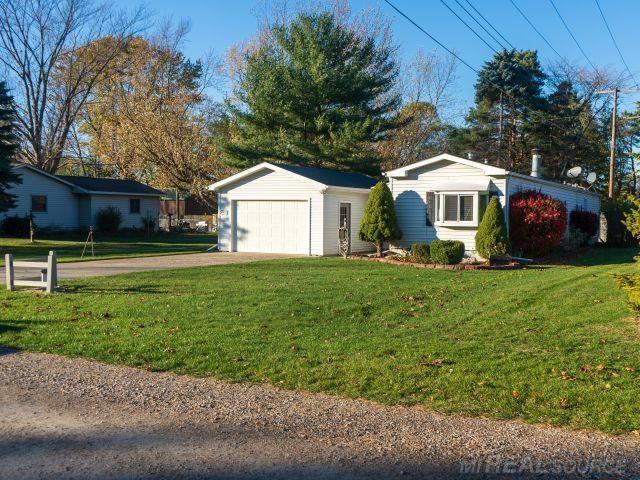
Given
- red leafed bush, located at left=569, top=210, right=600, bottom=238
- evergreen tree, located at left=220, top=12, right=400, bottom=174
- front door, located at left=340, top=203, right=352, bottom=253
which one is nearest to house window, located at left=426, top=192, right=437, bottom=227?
front door, located at left=340, top=203, right=352, bottom=253

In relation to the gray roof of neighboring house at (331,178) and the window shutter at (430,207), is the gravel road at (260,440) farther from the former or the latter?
the gray roof of neighboring house at (331,178)

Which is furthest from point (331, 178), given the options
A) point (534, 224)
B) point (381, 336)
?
point (381, 336)

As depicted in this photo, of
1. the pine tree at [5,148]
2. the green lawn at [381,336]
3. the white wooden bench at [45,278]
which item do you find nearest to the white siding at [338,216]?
the green lawn at [381,336]

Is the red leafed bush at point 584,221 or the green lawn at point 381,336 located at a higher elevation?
the red leafed bush at point 584,221

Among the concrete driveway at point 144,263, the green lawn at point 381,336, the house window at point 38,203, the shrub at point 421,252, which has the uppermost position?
the house window at point 38,203

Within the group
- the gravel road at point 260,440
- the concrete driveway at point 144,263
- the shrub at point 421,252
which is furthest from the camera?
the shrub at point 421,252

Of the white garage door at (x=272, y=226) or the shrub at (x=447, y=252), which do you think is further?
the white garage door at (x=272, y=226)

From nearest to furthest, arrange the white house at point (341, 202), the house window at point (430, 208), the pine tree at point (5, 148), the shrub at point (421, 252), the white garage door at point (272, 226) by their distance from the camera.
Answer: the shrub at point (421, 252) → the white house at point (341, 202) → the house window at point (430, 208) → the white garage door at point (272, 226) → the pine tree at point (5, 148)

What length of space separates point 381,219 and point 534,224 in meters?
4.86

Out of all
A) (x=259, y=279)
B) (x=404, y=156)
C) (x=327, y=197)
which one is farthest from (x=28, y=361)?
(x=404, y=156)

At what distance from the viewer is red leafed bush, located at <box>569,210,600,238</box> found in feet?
87.4

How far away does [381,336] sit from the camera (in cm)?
898

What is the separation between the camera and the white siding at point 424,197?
21.1 metres

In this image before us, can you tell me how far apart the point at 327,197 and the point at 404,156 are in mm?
22119
